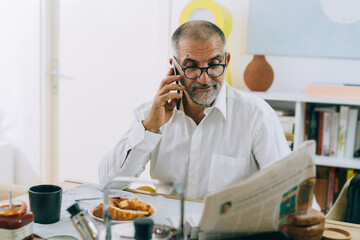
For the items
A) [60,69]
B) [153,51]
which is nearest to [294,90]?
[153,51]

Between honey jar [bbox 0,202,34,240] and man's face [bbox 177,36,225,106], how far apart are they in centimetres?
81

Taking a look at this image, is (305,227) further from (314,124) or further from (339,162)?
(314,124)

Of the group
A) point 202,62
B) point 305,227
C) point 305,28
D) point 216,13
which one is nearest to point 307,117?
point 305,28

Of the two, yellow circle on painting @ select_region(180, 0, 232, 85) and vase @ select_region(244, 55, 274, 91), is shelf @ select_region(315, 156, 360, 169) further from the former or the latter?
yellow circle on painting @ select_region(180, 0, 232, 85)

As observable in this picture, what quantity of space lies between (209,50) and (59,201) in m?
0.77

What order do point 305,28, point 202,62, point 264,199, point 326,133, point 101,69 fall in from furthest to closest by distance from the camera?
point 101,69, point 305,28, point 326,133, point 202,62, point 264,199

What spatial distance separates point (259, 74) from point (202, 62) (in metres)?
0.98

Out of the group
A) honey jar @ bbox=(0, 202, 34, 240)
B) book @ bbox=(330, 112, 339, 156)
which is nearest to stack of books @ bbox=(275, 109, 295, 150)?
book @ bbox=(330, 112, 339, 156)

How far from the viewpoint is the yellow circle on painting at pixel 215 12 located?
254cm

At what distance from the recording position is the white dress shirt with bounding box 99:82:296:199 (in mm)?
1556

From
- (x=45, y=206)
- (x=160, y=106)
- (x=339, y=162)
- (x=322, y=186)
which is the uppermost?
(x=160, y=106)

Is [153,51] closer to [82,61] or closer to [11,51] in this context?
[82,61]

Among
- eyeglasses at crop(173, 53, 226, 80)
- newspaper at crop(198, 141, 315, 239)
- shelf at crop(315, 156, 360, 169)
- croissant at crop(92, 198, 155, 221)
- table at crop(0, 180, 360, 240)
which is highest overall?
eyeglasses at crop(173, 53, 226, 80)

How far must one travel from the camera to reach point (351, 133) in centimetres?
230
